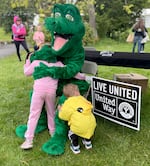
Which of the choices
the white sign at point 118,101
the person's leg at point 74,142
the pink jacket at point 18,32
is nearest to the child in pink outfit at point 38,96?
the person's leg at point 74,142

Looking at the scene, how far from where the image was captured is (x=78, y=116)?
356 cm

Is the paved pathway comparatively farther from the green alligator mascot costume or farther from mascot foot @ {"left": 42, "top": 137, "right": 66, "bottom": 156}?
mascot foot @ {"left": 42, "top": 137, "right": 66, "bottom": 156}

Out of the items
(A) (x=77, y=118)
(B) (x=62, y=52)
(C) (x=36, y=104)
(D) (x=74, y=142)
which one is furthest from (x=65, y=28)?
(D) (x=74, y=142)

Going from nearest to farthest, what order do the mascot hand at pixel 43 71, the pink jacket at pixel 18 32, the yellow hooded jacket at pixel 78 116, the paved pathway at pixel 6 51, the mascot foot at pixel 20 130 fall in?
the yellow hooded jacket at pixel 78 116 < the mascot hand at pixel 43 71 < the mascot foot at pixel 20 130 < the pink jacket at pixel 18 32 < the paved pathway at pixel 6 51

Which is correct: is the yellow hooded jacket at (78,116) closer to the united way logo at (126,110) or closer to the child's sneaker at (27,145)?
the united way logo at (126,110)

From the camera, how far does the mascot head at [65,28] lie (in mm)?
3852

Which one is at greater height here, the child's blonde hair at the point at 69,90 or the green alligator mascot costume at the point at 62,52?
the green alligator mascot costume at the point at 62,52

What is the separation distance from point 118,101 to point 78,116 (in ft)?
2.13

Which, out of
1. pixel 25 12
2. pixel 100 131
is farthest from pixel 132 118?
pixel 25 12

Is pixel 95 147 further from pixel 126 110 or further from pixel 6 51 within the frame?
pixel 6 51

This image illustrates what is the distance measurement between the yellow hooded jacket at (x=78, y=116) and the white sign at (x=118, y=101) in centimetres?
46

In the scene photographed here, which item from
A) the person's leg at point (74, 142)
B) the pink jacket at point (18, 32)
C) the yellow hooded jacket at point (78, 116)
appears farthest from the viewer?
the pink jacket at point (18, 32)

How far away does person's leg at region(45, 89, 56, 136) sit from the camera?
3.88m

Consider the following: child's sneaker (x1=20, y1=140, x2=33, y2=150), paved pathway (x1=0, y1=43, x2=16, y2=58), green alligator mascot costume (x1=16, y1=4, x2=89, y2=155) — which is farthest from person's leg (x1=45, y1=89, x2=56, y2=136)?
paved pathway (x1=0, y1=43, x2=16, y2=58)
